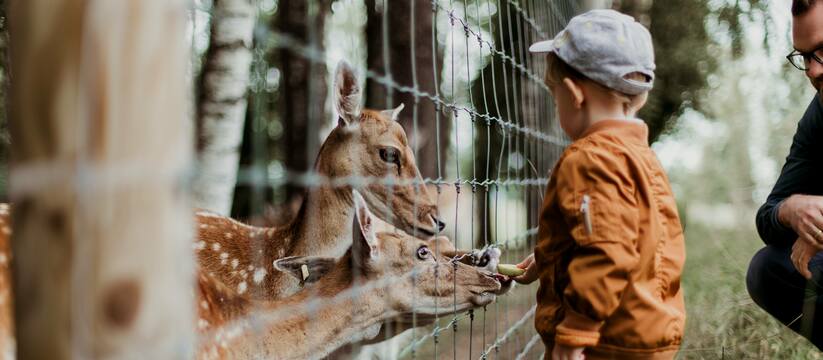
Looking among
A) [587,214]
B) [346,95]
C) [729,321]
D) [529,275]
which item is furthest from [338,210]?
[729,321]

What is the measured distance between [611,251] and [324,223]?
216 cm

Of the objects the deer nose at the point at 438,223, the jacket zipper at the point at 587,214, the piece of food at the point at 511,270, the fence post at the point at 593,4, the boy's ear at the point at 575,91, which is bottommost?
the piece of food at the point at 511,270

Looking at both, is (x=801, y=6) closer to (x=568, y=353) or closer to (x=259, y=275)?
(x=568, y=353)

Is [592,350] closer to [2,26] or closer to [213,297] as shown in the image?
[213,297]

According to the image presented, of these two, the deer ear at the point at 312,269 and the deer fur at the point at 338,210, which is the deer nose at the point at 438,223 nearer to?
the deer fur at the point at 338,210

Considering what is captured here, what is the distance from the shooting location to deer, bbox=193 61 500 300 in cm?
394

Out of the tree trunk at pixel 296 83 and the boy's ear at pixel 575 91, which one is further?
the tree trunk at pixel 296 83

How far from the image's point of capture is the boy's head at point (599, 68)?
241 centimetres

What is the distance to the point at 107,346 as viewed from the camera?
1.09 m

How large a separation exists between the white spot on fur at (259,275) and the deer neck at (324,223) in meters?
0.16

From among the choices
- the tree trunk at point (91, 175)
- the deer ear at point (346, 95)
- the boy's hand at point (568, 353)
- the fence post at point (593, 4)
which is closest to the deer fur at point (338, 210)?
the deer ear at point (346, 95)

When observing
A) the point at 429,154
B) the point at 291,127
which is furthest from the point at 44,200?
the point at 291,127

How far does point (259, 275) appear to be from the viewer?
391 centimetres

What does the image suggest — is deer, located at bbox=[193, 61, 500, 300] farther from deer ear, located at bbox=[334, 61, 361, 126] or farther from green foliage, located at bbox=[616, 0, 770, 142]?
green foliage, located at bbox=[616, 0, 770, 142]
